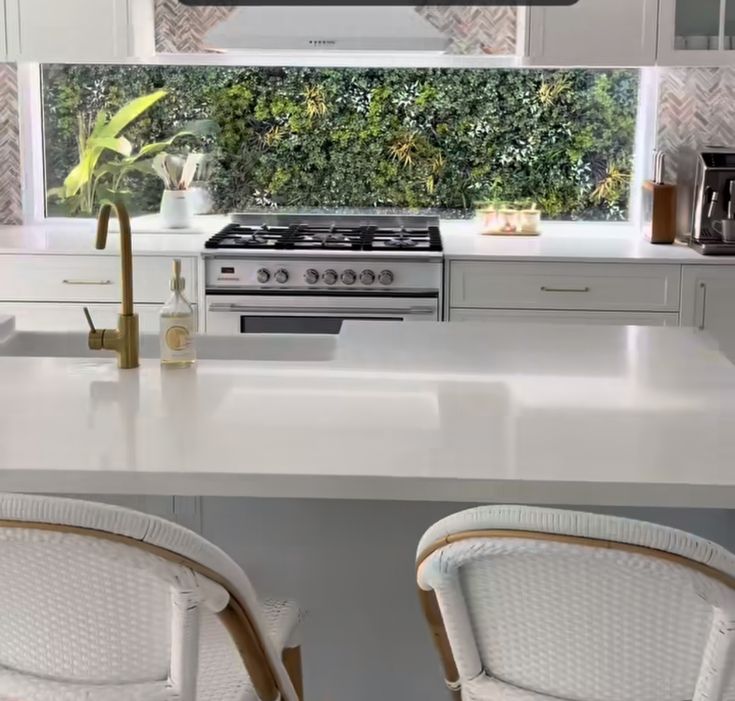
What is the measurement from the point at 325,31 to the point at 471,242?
97 cm

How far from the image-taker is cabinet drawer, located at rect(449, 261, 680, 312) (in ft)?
13.4

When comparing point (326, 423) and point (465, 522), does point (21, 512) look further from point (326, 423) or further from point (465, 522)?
point (326, 423)

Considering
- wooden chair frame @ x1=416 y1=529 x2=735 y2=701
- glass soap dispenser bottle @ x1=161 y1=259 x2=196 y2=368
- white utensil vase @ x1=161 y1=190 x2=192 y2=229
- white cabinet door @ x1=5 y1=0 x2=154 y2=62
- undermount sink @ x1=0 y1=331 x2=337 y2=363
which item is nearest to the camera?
wooden chair frame @ x1=416 y1=529 x2=735 y2=701

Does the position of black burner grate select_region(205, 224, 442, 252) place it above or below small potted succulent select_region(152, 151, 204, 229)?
below

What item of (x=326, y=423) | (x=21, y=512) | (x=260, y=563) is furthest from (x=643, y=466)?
(x=21, y=512)

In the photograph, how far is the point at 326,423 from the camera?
6.38ft

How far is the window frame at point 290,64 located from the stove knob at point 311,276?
98 centimetres

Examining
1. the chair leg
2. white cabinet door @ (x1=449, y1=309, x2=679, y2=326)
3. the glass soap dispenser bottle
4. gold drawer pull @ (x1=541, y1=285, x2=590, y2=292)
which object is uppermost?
the glass soap dispenser bottle

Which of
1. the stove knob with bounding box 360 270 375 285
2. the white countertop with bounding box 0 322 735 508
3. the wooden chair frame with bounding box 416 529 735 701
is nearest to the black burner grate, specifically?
the stove knob with bounding box 360 270 375 285

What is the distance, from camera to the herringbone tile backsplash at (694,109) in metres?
4.57

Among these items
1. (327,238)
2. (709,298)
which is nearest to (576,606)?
(709,298)

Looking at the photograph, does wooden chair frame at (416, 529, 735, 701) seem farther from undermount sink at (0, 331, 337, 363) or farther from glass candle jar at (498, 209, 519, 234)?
glass candle jar at (498, 209, 519, 234)

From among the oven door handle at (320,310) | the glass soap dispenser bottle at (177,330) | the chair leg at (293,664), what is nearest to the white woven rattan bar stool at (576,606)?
the chair leg at (293,664)

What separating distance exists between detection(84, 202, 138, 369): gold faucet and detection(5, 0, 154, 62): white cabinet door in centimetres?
219
